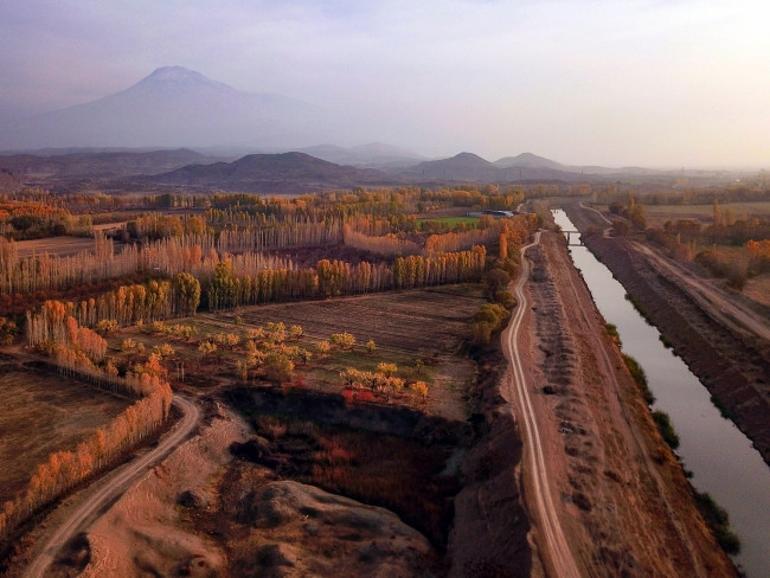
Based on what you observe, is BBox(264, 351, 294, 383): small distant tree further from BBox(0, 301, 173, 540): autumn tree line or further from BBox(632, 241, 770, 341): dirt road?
BBox(632, 241, 770, 341): dirt road

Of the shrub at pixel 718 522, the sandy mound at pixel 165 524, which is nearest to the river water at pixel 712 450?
the shrub at pixel 718 522

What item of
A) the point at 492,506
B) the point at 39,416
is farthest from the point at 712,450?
the point at 39,416

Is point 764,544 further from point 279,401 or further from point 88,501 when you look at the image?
point 88,501

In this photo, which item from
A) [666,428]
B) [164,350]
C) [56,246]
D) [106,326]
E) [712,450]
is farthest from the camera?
[56,246]

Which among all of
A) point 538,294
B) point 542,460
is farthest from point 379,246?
point 542,460

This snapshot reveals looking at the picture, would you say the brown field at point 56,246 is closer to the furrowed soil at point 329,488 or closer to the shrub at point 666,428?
the furrowed soil at point 329,488

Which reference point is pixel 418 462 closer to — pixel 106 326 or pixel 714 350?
pixel 714 350

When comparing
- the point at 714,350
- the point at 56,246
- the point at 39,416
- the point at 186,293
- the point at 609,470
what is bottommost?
the point at 39,416

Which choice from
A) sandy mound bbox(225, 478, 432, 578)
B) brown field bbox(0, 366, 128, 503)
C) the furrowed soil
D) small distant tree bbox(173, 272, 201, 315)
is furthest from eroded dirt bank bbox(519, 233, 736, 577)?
small distant tree bbox(173, 272, 201, 315)
